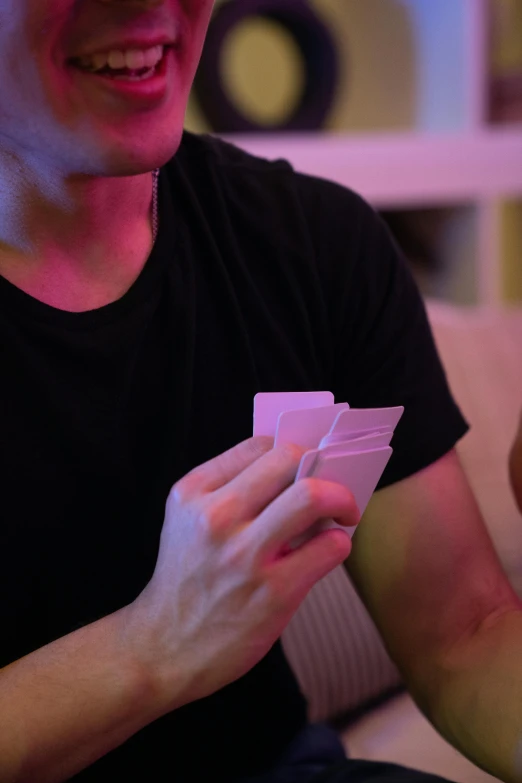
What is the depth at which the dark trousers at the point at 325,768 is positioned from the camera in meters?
0.91

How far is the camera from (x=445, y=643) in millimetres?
986

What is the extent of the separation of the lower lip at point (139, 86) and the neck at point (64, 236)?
91mm

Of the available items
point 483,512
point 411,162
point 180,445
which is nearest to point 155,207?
point 180,445

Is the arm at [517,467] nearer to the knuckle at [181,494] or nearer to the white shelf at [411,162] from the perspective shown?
the knuckle at [181,494]

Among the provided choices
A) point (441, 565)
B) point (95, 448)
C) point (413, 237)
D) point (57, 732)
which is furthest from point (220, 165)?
point (413, 237)

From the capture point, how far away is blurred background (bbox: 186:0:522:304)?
2.27 meters

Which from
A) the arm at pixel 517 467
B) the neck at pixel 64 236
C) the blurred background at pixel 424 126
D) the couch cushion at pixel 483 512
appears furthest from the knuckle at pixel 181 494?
the blurred background at pixel 424 126

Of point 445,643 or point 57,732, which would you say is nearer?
point 57,732

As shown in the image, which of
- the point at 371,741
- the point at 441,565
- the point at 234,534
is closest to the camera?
the point at 234,534

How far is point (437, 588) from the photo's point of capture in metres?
1.00

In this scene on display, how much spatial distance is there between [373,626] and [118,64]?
38.5 inches

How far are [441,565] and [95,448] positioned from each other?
14.5 inches

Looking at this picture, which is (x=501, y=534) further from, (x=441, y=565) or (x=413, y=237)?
(x=413, y=237)

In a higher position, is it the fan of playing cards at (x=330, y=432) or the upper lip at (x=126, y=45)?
the upper lip at (x=126, y=45)
